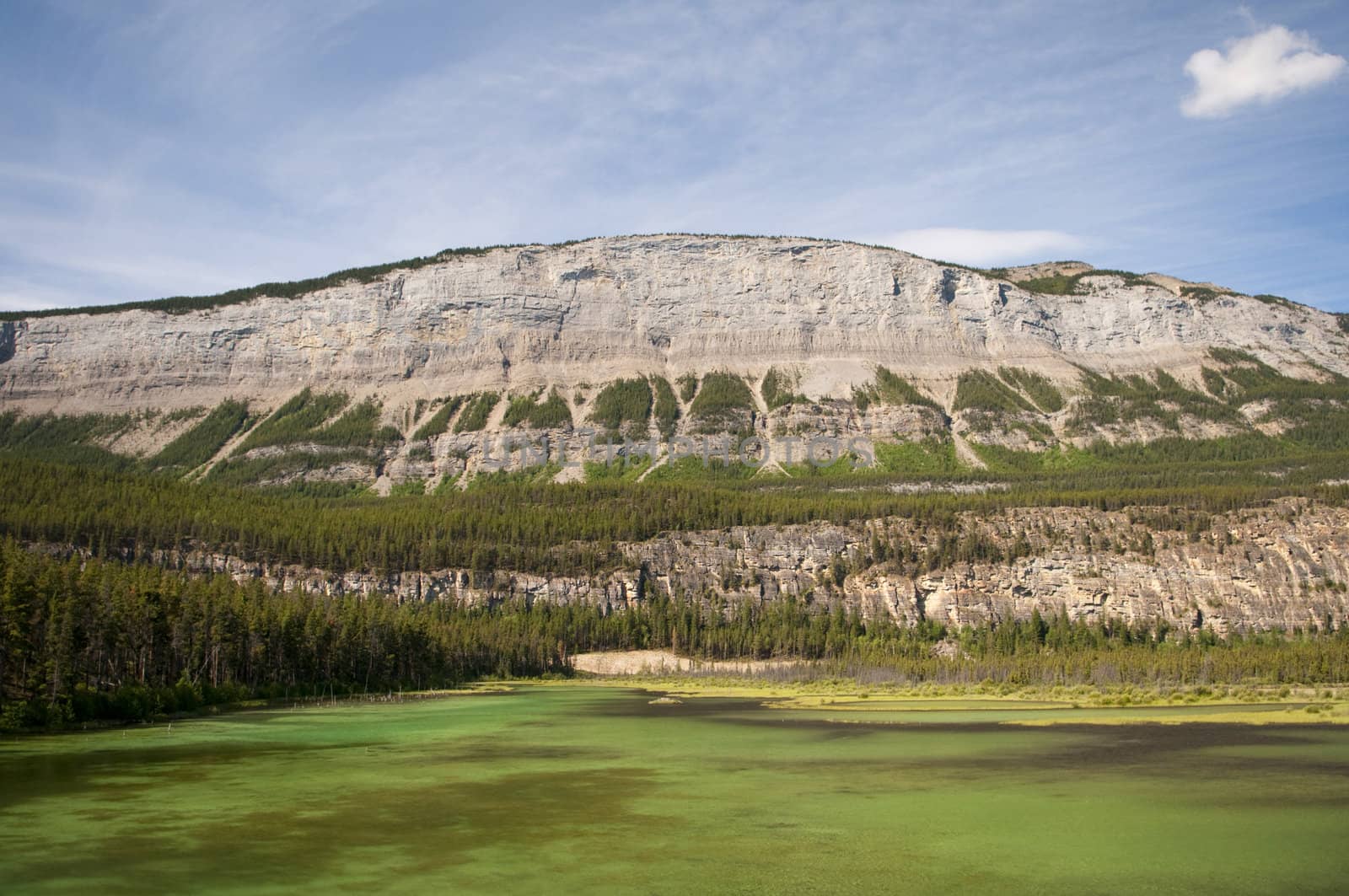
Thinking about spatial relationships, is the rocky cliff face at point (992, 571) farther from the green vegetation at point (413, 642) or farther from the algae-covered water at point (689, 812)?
the algae-covered water at point (689, 812)

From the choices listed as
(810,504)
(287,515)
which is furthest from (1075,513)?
(287,515)

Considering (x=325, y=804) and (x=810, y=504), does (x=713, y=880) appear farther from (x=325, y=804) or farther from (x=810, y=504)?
(x=810, y=504)

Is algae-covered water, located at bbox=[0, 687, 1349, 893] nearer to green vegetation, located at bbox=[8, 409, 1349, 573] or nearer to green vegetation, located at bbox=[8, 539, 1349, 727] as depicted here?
green vegetation, located at bbox=[8, 539, 1349, 727]

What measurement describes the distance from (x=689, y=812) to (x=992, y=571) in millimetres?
137704

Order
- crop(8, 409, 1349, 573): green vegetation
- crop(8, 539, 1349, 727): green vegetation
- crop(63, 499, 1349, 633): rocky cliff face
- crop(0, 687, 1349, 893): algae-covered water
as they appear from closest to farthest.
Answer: crop(0, 687, 1349, 893): algae-covered water < crop(8, 539, 1349, 727): green vegetation < crop(63, 499, 1349, 633): rocky cliff face < crop(8, 409, 1349, 573): green vegetation

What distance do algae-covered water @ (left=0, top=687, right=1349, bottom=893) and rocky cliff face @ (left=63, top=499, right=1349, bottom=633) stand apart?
327ft

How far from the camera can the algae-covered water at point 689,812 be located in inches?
1148

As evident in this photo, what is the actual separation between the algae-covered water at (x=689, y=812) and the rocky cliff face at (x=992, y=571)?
3927 inches

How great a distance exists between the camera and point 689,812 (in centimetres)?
3881

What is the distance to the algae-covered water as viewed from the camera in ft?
95.7

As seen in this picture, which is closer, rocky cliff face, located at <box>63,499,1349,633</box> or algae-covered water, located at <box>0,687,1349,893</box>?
algae-covered water, located at <box>0,687,1349,893</box>

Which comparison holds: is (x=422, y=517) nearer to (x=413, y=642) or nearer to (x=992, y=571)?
(x=413, y=642)

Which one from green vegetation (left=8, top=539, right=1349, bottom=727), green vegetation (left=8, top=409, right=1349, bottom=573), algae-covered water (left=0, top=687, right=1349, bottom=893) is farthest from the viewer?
green vegetation (left=8, top=409, right=1349, bottom=573)

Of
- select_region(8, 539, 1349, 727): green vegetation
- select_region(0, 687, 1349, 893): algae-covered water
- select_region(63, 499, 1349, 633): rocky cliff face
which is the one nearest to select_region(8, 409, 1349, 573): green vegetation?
select_region(63, 499, 1349, 633): rocky cliff face
